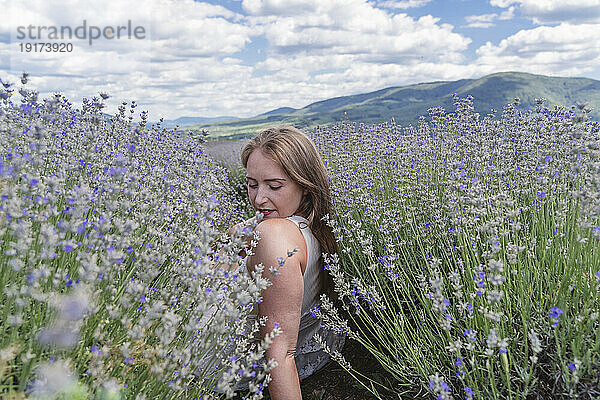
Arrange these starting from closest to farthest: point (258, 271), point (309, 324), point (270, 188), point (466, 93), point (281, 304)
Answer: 1. point (258, 271)
2. point (281, 304)
3. point (270, 188)
4. point (309, 324)
5. point (466, 93)

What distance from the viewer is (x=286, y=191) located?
2543 millimetres

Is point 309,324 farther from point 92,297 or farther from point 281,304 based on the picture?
point 92,297

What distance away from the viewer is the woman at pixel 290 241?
83.0 inches

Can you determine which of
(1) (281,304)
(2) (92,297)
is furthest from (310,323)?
(2) (92,297)

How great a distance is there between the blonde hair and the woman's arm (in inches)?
18.2

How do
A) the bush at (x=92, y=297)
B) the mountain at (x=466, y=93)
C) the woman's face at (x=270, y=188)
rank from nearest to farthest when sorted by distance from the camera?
the bush at (x=92, y=297) → the woman's face at (x=270, y=188) → the mountain at (x=466, y=93)

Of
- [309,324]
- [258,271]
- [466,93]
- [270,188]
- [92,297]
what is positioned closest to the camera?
[92,297]

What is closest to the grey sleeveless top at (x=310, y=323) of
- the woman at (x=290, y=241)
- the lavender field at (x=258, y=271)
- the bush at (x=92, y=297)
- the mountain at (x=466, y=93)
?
the woman at (x=290, y=241)

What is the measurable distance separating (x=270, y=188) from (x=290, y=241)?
441 millimetres

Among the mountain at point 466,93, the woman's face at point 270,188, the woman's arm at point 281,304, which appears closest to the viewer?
the woman's arm at point 281,304

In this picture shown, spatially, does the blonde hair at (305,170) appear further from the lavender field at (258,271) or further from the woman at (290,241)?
the lavender field at (258,271)

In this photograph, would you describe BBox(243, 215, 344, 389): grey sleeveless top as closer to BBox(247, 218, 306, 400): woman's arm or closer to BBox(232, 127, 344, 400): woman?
BBox(232, 127, 344, 400): woman

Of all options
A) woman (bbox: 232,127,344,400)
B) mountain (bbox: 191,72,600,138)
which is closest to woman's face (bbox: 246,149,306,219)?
woman (bbox: 232,127,344,400)

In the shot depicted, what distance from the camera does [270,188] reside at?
254 cm
